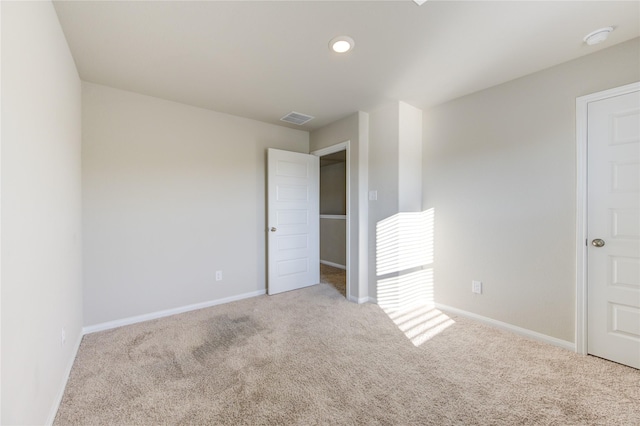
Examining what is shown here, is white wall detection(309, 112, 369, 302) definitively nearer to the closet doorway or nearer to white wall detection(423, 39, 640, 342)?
white wall detection(423, 39, 640, 342)

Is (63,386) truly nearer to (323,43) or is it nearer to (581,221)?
(323,43)

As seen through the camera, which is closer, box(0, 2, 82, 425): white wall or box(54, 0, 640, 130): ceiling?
box(0, 2, 82, 425): white wall

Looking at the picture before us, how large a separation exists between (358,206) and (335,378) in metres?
2.03

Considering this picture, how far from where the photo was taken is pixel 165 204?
304 cm

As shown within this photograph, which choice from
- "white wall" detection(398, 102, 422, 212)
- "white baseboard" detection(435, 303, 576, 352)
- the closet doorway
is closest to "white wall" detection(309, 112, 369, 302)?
"white wall" detection(398, 102, 422, 212)

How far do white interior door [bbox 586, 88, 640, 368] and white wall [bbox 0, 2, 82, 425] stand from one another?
3.57 meters

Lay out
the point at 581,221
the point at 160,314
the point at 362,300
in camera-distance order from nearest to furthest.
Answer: the point at 581,221
the point at 160,314
the point at 362,300

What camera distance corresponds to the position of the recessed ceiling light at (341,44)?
199 centimetres

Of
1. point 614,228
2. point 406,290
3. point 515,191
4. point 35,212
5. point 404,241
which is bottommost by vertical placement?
point 406,290

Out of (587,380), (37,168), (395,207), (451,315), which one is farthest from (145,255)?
(587,380)

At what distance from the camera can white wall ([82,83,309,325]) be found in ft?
8.77

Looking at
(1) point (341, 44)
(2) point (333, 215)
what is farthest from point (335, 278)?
(1) point (341, 44)

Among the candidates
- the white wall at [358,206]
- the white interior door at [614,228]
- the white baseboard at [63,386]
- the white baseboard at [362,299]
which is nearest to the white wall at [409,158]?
the white wall at [358,206]

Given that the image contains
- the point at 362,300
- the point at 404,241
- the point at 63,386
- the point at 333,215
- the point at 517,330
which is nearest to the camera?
the point at 63,386
